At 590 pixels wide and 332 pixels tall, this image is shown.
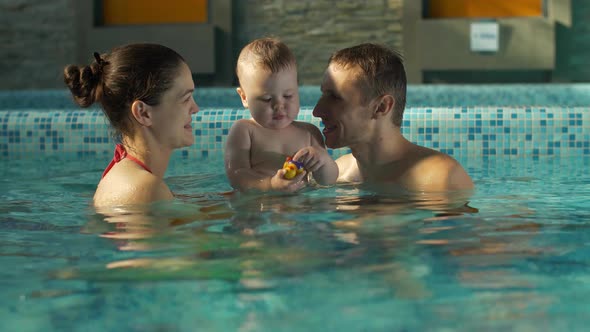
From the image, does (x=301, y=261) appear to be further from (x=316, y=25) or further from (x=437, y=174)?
(x=316, y=25)

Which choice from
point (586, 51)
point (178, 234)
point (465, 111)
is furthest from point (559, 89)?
point (178, 234)

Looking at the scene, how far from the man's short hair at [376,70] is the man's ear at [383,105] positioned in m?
0.02

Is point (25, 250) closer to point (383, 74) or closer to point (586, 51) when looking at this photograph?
point (383, 74)

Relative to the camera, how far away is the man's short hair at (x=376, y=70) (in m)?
3.51

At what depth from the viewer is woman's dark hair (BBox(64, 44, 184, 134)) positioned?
9.84ft

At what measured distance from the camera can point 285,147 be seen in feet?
12.2

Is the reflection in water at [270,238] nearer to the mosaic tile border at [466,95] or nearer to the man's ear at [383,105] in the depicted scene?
the man's ear at [383,105]

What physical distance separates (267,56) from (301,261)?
1448mm

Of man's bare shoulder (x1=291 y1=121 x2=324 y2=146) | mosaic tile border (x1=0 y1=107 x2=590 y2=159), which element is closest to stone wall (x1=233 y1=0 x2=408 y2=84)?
mosaic tile border (x1=0 y1=107 x2=590 y2=159)

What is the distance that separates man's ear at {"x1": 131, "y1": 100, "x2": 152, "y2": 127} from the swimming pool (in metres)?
0.34

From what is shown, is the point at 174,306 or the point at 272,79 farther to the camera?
the point at 272,79

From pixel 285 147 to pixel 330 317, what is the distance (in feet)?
6.76

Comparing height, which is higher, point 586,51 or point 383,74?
point 586,51

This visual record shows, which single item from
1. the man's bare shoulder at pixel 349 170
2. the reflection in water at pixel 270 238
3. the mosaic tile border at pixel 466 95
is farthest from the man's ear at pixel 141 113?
the mosaic tile border at pixel 466 95
